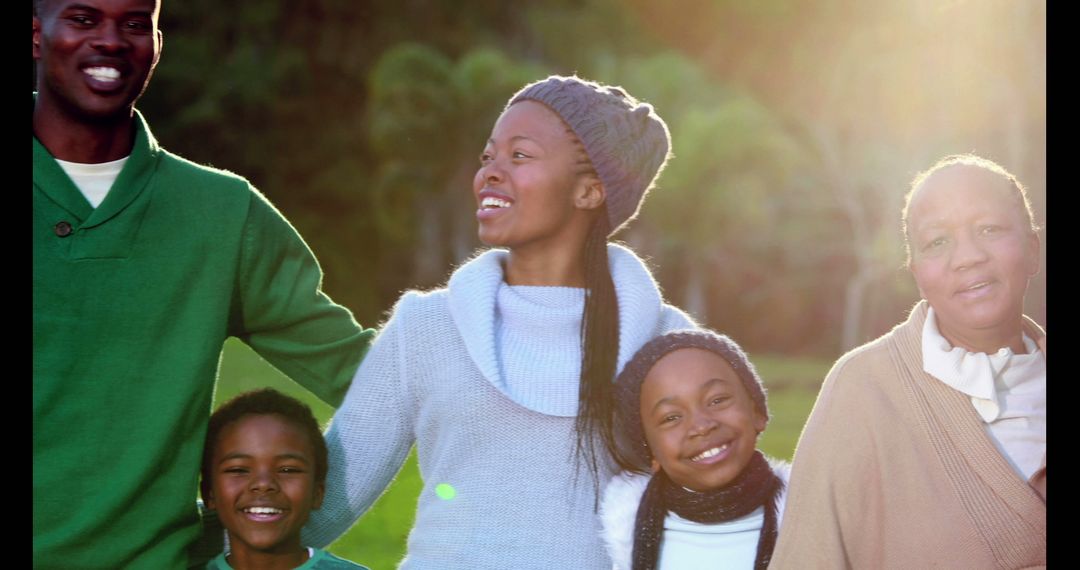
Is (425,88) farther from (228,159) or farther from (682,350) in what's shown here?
(682,350)

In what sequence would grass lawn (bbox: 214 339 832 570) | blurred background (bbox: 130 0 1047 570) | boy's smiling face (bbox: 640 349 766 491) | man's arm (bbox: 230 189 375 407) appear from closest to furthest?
boy's smiling face (bbox: 640 349 766 491) < man's arm (bbox: 230 189 375 407) < grass lawn (bbox: 214 339 832 570) < blurred background (bbox: 130 0 1047 570)

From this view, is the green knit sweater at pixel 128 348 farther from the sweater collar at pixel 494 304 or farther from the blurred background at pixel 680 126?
the blurred background at pixel 680 126

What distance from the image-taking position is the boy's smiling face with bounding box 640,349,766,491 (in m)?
2.94

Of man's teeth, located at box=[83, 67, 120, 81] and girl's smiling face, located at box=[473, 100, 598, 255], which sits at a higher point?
man's teeth, located at box=[83, 67, 120, 81]

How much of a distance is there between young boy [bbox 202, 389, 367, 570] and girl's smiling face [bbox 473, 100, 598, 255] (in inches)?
27.5

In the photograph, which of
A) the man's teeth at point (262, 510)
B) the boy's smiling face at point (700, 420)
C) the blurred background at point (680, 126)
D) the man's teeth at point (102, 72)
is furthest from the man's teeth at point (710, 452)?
the blurred background at point (680, 126)

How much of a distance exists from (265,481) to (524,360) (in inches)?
27.9

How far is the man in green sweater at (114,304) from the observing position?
3000 millimetres

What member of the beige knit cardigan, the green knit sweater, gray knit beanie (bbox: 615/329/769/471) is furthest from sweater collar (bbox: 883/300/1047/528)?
the green knit sweater

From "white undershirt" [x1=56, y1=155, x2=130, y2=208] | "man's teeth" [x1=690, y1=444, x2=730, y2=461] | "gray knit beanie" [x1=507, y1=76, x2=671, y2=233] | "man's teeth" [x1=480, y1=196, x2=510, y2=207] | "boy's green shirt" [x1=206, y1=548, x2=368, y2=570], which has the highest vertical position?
"gray knit beanie" [x1=507, y1=76, x2=671, y2=233]

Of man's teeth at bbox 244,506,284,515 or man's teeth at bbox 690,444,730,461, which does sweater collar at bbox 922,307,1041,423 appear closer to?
man's teeth at bbox 690,444,730,461

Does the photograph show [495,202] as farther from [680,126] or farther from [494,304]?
[680,126]

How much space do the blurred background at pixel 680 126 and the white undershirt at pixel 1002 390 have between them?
4.57m

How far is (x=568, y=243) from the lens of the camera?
126 inches
